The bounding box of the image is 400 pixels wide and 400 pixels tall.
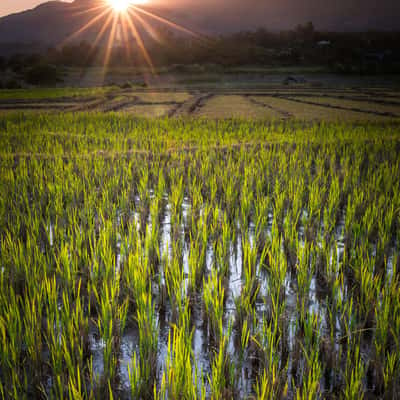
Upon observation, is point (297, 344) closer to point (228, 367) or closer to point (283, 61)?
point (228, 367)

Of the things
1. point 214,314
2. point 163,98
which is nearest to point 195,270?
point 214,314

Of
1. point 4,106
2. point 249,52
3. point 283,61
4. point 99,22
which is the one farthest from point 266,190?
point 99,22

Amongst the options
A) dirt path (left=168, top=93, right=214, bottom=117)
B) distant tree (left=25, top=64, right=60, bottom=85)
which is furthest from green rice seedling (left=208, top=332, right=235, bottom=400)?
distant tree (left=25, top=64, right=60, bottom=85)

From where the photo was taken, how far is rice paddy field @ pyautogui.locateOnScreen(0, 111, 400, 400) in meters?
1.48

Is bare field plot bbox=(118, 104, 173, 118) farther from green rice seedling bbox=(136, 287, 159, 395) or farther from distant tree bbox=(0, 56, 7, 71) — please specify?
distant tree bbox=(0, 56, 7, 71)

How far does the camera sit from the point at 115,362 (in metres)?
1.55

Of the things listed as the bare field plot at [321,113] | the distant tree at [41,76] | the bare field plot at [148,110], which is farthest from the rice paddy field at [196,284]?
the distant tree at [41,76]

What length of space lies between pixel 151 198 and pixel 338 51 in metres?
42.1

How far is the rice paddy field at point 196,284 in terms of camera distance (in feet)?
4.87

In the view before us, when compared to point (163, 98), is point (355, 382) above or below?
below

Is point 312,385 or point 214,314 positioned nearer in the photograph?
point 312,385

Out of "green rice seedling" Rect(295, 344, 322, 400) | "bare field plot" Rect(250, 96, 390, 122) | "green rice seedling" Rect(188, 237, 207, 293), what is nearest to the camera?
"green rice seedling" Rect(295, 344, 322, 400)

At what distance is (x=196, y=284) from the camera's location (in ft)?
7.34

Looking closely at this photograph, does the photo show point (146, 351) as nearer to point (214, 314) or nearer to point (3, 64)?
point (214, 314)
